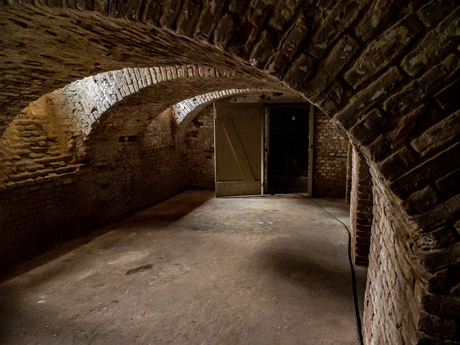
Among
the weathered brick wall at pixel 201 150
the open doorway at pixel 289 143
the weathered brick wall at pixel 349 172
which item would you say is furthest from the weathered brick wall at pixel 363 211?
the open doorway at pixel 289 143

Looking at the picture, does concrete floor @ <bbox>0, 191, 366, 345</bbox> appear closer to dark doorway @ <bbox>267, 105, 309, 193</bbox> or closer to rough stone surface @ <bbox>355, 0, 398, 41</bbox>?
rough stone surface @ <bbox>355, 0, 398, 41</bbox>

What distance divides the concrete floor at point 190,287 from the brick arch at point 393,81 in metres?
1.60

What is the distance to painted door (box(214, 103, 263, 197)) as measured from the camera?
24.8 feet

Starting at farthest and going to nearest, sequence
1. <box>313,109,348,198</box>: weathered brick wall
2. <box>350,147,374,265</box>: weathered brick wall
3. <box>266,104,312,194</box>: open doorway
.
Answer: <box>266,104,312,194</box>: open doorway < <box>313,109,348,198</box>: weathered brick wall < <box>350,147,374,265</box>: weathered brick wall

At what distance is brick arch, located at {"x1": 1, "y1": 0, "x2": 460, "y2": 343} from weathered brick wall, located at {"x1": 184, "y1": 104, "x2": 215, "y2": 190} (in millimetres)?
6884

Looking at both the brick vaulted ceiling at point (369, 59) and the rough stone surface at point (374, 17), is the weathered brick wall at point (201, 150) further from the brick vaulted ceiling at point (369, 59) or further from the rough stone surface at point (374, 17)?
the rough stone surface at point (374, 17)

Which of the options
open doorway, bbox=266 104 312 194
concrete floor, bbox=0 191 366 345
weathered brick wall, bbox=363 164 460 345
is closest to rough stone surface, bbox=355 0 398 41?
weathered brick wall, bbox=363 164 460 345

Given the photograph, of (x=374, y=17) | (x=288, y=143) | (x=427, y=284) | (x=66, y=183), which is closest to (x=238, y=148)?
(x=288, y=143)

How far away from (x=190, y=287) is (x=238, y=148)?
15.5 ft

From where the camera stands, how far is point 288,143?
34.6 ft

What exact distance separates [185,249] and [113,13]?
3.63m

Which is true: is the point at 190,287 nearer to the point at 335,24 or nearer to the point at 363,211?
the point at 363,211

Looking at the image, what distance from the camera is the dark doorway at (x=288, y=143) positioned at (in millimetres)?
10320

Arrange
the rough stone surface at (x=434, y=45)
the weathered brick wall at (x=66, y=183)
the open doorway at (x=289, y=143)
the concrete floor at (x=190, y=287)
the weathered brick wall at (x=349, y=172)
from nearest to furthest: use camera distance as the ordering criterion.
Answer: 1. the rough stone surface at (x=434, y=45)
2. the concrete floor at (x=190, y=287)
3. the weathered brick wall at (x=66, y=183)
4. the weathered brick wall at (x=349, y=172)
5. the open doorway at (x=289, y=143)
